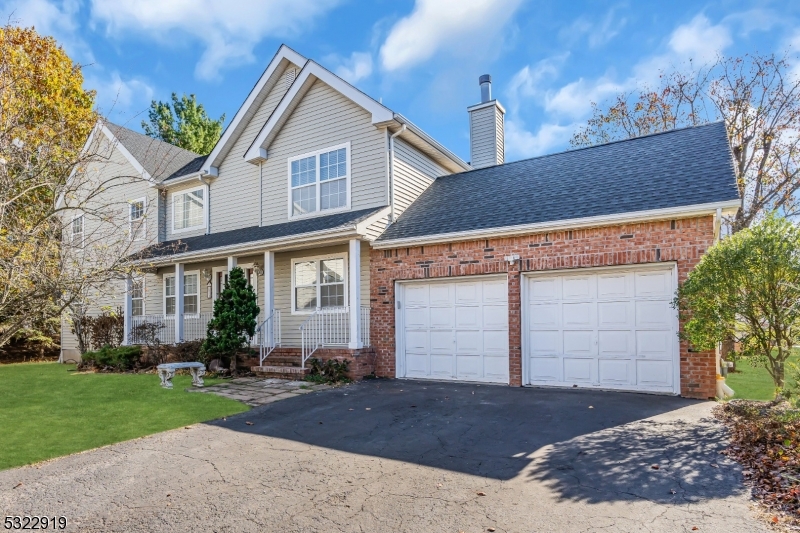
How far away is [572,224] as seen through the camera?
907cm

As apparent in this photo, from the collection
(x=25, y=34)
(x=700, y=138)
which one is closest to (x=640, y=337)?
(x=700, y=138)

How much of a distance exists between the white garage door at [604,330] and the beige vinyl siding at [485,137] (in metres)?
6.95

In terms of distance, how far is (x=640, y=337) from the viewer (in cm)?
855

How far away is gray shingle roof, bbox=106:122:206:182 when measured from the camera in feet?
56.6

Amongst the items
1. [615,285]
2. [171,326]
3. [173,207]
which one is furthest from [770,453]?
[173,207]

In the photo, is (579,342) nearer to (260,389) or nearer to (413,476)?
(413,476)

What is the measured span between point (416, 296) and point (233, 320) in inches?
178

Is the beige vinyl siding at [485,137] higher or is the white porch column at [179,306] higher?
the beige vinyl siding at [485,137]

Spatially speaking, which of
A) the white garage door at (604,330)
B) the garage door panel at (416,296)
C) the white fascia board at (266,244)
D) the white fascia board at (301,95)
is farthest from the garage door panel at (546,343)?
the white fascia board at (301,95)

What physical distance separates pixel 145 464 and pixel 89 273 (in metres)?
2.58

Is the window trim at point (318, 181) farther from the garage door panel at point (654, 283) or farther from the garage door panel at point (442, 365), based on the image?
the garage door panel at point (654, 283)

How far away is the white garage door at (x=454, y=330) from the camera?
1002 cm

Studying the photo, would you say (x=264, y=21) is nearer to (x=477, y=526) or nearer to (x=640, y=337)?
(x=640, y=337)

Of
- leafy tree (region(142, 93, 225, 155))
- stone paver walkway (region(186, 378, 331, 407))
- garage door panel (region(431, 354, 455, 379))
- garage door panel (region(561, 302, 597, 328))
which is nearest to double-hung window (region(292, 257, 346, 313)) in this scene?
stone paver walkway (region(186, 378, 331, 407))
